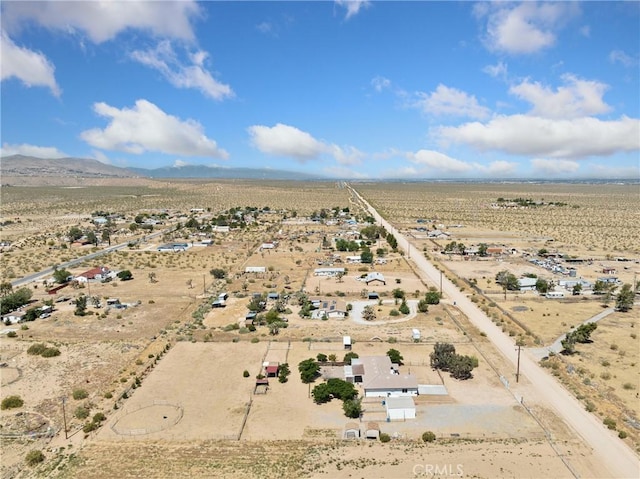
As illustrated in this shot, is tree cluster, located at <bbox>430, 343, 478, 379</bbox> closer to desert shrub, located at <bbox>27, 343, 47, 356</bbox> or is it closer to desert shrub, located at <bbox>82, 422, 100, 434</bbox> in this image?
desert shrub, located at <bbox>82, 422, 100, 434</bbox>

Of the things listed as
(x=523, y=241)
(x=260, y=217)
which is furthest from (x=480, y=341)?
(x=260, y=217)

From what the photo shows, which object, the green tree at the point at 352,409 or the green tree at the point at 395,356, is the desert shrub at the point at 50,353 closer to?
the green tree at the point at 352,409

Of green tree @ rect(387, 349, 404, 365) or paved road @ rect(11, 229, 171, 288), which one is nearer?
green tree @ rect(387, 349, 404, 365)

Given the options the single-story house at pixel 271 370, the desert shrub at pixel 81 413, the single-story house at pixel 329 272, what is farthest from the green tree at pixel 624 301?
the desert shrub at pixel 81 413

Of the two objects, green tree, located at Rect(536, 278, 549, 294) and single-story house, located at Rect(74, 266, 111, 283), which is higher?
green tree, located at Rect(536, 278, 549, 294)

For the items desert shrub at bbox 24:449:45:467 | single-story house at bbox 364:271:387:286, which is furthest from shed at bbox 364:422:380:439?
single-story house at bbox 364:271:387:286

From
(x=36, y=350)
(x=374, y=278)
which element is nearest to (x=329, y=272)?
(x=374, y=278)
